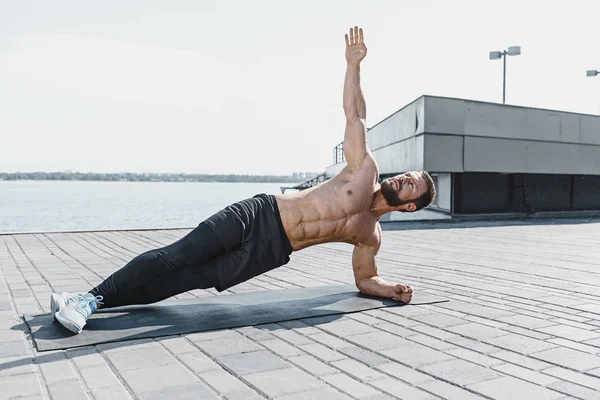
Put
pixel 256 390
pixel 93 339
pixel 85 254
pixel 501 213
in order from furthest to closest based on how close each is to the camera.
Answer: pixel 501 213 < pixel 85 254 < pixel 93 339 < pixel 256 390

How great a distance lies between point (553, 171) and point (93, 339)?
630 inches

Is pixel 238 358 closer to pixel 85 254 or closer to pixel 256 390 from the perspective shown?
pixel 256 390

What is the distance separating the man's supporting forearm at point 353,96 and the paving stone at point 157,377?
249 cm

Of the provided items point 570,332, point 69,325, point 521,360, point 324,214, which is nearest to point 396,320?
→ point 324,214

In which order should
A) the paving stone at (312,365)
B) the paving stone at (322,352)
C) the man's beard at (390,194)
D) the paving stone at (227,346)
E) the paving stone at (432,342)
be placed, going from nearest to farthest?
the paving stone at (312,365) → the paving stone at (322,352) → the paving stone at (227,346) → the paving stone at (432,342) → the man's beard at (390,194)

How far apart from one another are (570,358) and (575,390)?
57 centimetres

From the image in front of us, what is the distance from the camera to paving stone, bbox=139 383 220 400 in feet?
8.46

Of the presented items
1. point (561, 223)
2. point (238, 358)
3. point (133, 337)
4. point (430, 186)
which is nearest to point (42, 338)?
point (133, 337)

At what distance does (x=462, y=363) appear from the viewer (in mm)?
3123

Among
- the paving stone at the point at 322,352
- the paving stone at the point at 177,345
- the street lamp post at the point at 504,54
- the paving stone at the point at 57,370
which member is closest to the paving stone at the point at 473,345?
the paving stone at the point at 322,352

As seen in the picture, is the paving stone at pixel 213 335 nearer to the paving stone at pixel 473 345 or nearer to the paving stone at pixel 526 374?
the paving stone at pixel 473 345

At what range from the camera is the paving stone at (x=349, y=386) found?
265cm

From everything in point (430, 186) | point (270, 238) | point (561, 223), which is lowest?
point (561, 223)

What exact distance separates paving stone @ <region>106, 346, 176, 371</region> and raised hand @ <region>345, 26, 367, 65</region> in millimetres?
2760
